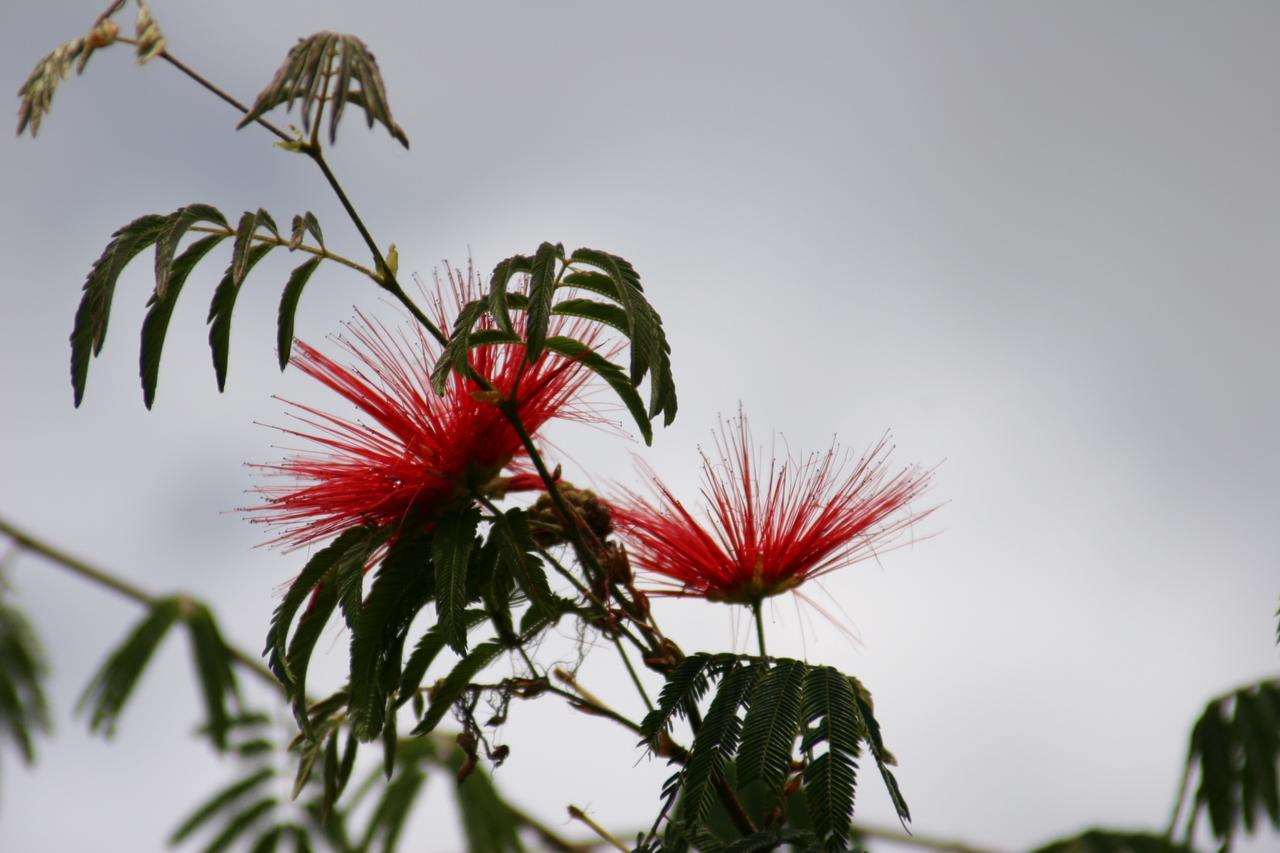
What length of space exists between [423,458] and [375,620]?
1.04 feet

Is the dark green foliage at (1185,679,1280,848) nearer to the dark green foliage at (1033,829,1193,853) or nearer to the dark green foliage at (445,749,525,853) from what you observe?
the dark green foliage at (1033,829,1193,853)

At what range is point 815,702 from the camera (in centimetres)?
202

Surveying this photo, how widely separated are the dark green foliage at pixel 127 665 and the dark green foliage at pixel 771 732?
3.40m

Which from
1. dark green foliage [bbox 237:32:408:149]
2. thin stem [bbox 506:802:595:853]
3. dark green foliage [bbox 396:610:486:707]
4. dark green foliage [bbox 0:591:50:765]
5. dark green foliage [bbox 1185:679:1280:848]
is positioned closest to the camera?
dark green foliage [bbox 237:32:408:149]

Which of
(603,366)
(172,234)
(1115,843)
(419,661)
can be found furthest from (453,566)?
(1115,843)

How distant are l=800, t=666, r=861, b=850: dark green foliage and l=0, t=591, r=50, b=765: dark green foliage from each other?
4399 millimetres

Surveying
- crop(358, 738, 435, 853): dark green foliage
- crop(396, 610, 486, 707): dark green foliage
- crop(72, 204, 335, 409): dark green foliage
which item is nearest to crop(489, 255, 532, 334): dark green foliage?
crop(72, 204, 335, 409): dark green foliage

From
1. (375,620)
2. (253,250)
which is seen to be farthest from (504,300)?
(375,620)

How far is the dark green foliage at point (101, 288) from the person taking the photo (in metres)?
2.02

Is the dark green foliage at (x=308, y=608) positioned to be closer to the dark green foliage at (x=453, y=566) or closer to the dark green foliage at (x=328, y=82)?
the dark green foliage at (x=453, y=566)

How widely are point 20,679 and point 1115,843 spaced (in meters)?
4.48

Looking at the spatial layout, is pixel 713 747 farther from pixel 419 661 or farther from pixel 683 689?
pixel 419 661

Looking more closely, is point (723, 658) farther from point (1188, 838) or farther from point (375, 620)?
point (1188, 838)

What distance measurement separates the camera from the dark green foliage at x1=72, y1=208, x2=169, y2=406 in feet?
6.64
